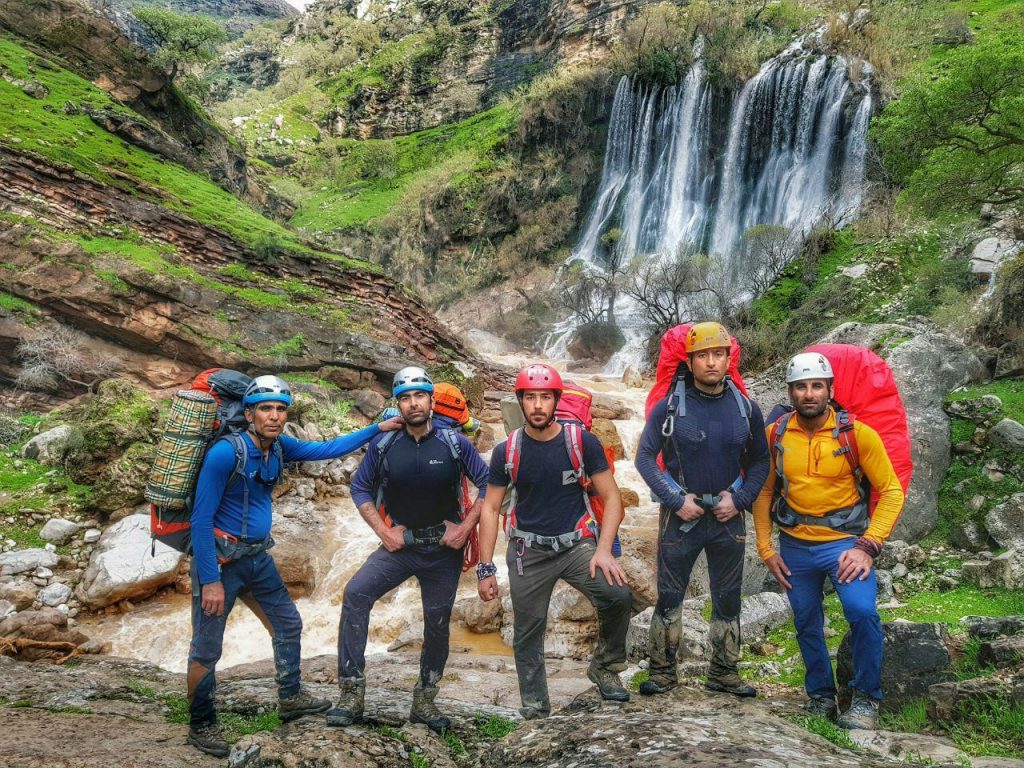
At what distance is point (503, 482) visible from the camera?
3.60 meters

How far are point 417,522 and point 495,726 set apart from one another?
1.40 meters

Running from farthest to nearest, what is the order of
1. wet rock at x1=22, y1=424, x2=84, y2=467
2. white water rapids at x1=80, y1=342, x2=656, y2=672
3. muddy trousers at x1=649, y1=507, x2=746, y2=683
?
wet rock at x1=22, y1=424, x2=84, y2=467, white water rapids at x1=80, y1=342, x2=656, y2=672, muddy trousers at x1=649, y1=507, x2=746, y2=683

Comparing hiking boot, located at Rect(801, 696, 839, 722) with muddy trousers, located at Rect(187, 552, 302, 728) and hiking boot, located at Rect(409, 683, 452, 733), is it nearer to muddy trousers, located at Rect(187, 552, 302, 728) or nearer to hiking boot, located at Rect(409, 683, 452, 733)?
hiking boot, located at Rect(409, 683, 452, 733)

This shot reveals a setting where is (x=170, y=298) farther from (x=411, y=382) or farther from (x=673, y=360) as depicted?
(x=673, y=360)

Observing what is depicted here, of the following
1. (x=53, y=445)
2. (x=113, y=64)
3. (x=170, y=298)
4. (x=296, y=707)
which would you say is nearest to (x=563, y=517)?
(x=296, y=707)

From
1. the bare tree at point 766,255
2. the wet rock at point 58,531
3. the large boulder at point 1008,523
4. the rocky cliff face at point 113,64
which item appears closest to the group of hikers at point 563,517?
the large boulder at point 1008,523

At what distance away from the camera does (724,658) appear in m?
3.68

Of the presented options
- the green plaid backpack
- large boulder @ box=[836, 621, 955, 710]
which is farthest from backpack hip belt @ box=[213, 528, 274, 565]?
large boulder @ box=[836, 621, 955, 710]

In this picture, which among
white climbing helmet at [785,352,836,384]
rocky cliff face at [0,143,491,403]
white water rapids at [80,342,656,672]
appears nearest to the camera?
white climbing helmet at [785,352,836,384]

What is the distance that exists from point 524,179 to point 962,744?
143 ft

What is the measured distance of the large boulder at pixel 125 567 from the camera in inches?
281

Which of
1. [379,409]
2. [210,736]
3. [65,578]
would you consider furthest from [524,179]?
[210,736]

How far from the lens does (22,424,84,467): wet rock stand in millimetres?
8805

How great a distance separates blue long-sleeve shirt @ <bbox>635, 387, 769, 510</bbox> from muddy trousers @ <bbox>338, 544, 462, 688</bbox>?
1.42 meters
